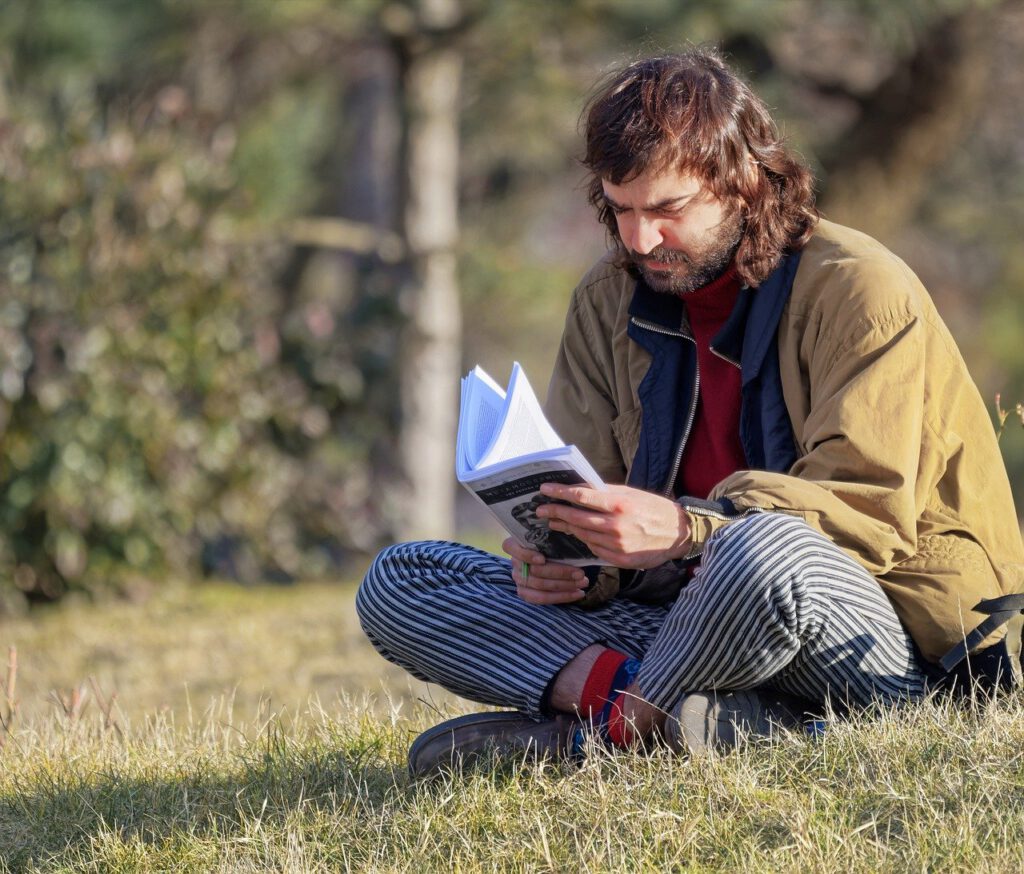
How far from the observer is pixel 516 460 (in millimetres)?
2436

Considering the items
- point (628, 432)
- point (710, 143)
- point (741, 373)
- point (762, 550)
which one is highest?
point (710, 143)

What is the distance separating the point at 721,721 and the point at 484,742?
459 mm

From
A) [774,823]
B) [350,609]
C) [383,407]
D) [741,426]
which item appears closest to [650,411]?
[741,426]

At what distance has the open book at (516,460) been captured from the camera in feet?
8.05

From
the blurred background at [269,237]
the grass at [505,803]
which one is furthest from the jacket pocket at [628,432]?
the blurred background at [269,237]

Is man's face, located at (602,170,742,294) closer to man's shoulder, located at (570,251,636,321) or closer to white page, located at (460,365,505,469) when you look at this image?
man's shoulder, located at (570,251,636,321)

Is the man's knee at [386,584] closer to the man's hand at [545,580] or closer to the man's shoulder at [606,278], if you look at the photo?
the man's hand at [545,580]

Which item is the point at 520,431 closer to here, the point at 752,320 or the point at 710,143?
the point at 752,320

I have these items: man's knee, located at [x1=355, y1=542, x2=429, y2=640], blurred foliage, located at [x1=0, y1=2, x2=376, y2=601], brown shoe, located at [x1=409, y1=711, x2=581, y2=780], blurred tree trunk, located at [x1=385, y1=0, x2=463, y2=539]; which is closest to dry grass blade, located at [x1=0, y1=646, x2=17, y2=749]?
man's knee, located at [x1=355, y1=542, x2=429, y2=640]

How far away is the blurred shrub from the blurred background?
12 millimetres

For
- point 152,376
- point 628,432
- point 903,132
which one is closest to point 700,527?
point 628,432

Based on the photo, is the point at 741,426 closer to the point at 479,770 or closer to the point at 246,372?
the point at 479,770

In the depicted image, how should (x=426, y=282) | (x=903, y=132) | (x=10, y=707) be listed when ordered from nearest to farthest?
1. (x=10, y=707)
2. (x=426, y=282)
3. (x=903, y=132)

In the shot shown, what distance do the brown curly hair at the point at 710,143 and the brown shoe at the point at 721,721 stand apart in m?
0.79
